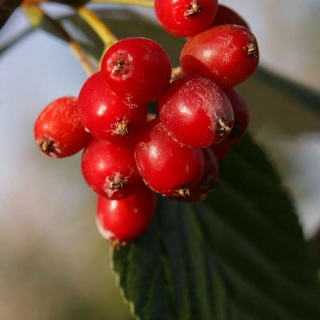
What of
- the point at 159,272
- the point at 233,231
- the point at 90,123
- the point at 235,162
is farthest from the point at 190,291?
the point at 90,123

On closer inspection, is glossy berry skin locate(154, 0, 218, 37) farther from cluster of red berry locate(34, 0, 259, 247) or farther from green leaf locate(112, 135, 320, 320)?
green leaf locate(112, 135, 320, 320)

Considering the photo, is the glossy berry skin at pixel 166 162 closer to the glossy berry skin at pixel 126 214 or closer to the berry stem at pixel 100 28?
the glossy berry skin at pixel 126 214

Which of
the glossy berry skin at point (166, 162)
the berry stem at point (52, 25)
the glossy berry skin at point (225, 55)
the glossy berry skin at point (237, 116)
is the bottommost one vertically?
the glossy berry skin at point (237, 116)

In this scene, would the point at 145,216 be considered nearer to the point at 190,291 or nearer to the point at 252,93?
the point at 190,291

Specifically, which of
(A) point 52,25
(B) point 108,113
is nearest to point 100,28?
(A) point 52,25

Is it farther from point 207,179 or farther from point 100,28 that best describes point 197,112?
point 100,28

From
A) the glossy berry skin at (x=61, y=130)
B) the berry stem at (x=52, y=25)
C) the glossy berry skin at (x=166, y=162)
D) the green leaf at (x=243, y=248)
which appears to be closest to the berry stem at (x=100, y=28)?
the berry stem at (x=52, y=25)
